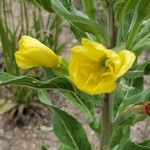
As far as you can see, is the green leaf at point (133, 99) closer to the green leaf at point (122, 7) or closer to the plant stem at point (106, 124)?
the plant stem at point (106, 124)

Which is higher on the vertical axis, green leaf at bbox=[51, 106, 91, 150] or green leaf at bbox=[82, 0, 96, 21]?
green leaf at bbox=[82, 0, 96, 21]

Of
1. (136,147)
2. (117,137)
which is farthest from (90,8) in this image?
(117,137)

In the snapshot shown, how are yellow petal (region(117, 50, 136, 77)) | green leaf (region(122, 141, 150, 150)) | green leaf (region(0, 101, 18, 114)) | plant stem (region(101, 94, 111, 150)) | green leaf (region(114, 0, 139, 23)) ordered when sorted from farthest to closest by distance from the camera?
1. green leaf (region(0, 101, 18, 114))
2. green leaf (region(122, 141, 150, 150))
3. plant stem (region(101, 94, 111, 150))
4. green leaf (region(114, 0, 139, 23))
5. yellow petal (region(117, 50, 136, 77))

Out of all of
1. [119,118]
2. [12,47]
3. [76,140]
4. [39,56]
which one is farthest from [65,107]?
[39,56]

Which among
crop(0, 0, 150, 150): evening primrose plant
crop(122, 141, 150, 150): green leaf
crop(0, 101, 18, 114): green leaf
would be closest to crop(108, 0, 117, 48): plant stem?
crop(0, 0, 150, 150): evening primrose plant

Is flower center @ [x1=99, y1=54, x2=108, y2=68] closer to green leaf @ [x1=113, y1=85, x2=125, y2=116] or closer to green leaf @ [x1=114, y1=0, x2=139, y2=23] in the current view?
green leaf @ [x1=114, y1=0, x2=139, y2=23]

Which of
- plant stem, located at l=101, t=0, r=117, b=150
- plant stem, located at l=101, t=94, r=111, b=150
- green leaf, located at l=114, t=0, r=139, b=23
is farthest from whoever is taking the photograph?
plant stem, located at l=101, t=94, r=111, b=150

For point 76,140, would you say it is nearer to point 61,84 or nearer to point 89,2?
point 61,84
